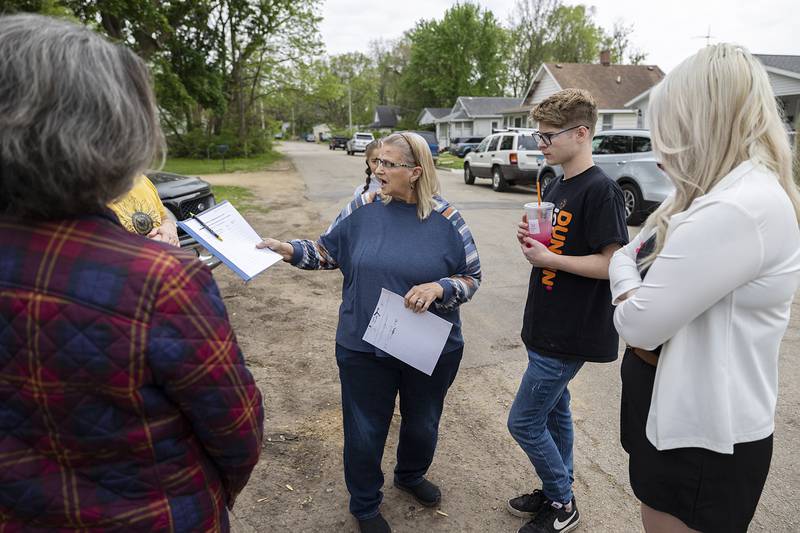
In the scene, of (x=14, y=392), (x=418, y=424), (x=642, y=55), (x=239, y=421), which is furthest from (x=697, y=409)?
(x=642, y=55)

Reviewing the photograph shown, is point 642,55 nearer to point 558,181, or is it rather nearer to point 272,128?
point 272,128

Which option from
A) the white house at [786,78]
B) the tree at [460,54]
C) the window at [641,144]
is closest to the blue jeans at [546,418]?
the window at [641,144]

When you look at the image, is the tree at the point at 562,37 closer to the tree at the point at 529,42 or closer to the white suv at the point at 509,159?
the tree at the point at 529,42

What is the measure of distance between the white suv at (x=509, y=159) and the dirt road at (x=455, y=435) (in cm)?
963

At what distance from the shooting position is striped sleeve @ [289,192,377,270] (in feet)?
8.35

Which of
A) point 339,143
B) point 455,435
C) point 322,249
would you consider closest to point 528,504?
point 455,435

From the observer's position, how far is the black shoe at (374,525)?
2584 millimetres

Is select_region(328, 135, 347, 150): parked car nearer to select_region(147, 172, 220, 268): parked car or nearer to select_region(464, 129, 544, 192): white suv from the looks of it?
select_region(464, 129, 544, 192): white suv

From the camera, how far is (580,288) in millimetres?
2336

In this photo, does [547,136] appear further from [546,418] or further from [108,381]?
[108,381]

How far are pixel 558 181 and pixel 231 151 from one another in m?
31.0

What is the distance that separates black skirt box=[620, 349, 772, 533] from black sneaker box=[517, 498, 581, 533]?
1.04m

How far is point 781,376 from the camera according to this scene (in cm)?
423

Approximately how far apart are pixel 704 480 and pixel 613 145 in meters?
11.0
